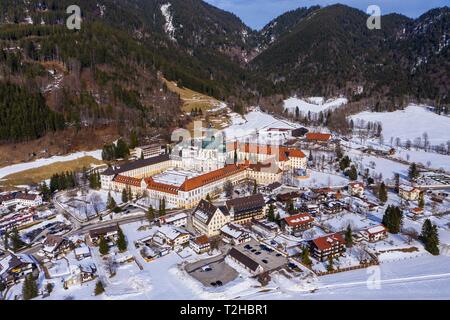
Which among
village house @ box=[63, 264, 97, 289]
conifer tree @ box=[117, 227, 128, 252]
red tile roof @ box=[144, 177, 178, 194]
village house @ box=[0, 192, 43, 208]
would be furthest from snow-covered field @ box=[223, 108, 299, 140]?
village house @ box=[63, 264, 97, 289]

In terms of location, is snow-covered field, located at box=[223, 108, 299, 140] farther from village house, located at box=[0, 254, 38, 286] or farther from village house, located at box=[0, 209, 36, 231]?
village house, located at box=[0, 254, 38, 286]

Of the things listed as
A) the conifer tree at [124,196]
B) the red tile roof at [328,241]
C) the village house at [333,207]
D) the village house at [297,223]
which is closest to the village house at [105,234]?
the conifer tree at [124,196]

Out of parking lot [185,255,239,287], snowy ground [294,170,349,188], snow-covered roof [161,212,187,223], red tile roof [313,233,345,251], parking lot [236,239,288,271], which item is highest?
snowy ground [294,170,349,188]

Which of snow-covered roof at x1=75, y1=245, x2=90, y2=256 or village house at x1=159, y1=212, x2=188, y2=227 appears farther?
village house at x1=159, y1=212, x2=188, y2=227

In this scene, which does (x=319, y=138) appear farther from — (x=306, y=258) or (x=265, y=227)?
(x=306, y=258)

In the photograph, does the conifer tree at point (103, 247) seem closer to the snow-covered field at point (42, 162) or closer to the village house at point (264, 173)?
the village house at point (264, 173)

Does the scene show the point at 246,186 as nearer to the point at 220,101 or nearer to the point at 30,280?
the point at 30,280
